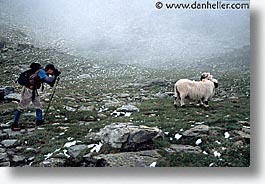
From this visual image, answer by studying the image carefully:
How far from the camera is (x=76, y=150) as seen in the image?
101 inches

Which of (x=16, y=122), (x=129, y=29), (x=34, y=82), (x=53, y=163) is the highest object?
(x=129, y=29)

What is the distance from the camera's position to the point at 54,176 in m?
2.56

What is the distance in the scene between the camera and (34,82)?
2.63 meters

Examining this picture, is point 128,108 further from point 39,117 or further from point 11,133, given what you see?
point 11,133

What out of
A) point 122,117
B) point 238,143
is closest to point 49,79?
point 122,117

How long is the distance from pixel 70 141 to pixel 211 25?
1101 millimetres

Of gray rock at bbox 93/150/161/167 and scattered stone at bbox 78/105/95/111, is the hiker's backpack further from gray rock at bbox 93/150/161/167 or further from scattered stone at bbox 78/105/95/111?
gray rock at bbox 93/150/161/167

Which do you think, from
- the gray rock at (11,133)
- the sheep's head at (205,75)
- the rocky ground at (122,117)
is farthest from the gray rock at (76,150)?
the sheep's head at (205,75)

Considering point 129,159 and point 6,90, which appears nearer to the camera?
point 129,159

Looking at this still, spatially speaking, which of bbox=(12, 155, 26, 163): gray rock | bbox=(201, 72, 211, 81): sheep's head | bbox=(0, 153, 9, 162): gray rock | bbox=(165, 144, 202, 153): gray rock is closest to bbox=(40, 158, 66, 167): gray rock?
bbox=(12, 155, 26, 163): gray rock

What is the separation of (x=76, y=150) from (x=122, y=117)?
0.34m

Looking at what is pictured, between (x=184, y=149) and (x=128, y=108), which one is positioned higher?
(x=128, y=108)

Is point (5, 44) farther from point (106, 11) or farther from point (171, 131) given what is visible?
point (171, 131)

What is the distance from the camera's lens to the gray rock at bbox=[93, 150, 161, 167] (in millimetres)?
2498
